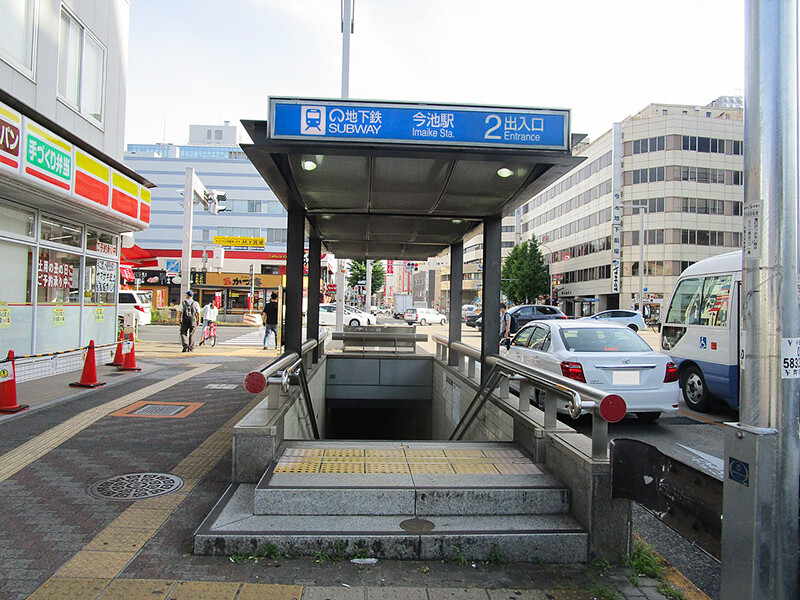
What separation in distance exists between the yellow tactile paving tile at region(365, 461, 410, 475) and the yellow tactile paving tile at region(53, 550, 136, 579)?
187 centimetres

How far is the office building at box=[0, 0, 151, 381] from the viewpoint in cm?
872

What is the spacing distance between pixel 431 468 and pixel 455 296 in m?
6.13

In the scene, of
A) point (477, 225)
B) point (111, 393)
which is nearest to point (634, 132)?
point (477, 225)

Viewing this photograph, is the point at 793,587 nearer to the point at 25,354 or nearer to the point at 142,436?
the point at 142,436

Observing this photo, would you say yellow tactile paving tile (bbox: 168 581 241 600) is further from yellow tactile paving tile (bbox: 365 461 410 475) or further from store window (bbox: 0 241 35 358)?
store window (bbox: 0 241 35 358)

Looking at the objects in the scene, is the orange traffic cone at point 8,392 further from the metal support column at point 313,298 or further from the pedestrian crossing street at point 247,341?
the pedestrian crossing street at point 247,341

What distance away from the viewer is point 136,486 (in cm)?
471

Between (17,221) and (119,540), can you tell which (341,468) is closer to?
(119,540)

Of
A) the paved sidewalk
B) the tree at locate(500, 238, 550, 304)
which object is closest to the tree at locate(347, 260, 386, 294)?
the tree at locate(500, 238, 550, 304)

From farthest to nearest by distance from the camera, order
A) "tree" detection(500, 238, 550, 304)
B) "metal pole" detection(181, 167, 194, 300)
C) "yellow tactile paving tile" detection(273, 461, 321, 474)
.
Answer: "tree" detection(500, 238, 550, 304) < "metal pole" detection(181, 167, 194, 300) < "yellow tactile paving tile" detection(273, 461, 321, 474)

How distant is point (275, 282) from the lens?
47906 mm

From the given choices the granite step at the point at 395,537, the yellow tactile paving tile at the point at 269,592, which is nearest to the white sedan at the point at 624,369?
the granite step at the point at 395,537

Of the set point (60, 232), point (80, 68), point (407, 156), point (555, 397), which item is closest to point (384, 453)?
point (555, 397)

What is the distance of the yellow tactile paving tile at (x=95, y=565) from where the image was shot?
126 inches
